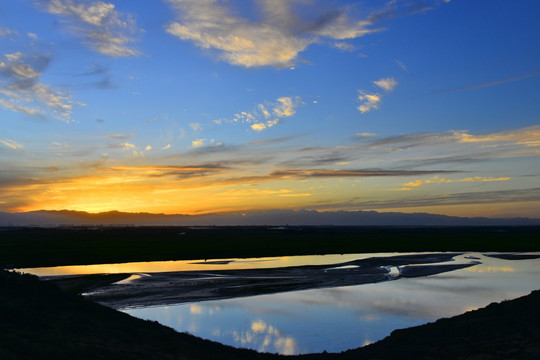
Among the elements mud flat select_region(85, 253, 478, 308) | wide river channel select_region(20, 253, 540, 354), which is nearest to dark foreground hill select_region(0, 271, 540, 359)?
wide river channel select_region(20, 253, 540, 354)

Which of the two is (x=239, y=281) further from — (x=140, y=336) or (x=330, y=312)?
(x=140, y=336)

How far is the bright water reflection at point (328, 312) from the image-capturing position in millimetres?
20891

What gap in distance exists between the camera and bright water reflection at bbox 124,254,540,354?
20.9 metres

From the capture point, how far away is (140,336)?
17625 millimetres

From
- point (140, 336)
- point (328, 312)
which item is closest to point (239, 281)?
point (328, 312)

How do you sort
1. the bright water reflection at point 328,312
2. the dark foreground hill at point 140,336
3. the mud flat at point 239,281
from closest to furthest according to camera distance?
the dark foreground hill at point 140,336, the bright water reflection at point 328,312, the mud flat at point 239,281

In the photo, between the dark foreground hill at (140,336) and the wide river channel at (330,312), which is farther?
the wide river channel at (330,312)

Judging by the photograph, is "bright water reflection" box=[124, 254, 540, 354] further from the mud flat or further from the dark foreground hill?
the dark foreground hill

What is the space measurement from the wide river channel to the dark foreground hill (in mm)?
2565

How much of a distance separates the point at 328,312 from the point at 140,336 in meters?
12.9

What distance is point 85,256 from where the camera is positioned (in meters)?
65.8

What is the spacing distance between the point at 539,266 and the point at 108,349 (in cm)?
5646

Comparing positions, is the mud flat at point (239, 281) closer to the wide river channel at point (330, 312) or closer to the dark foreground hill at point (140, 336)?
the wide river channel at point (330, 312)

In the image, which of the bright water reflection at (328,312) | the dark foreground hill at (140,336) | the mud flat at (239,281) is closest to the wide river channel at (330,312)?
the bright water reflection at (328,312)
